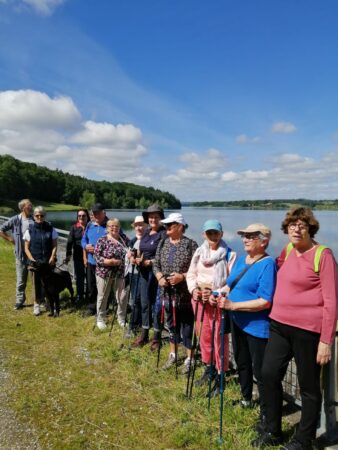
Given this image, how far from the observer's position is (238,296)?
299 cm

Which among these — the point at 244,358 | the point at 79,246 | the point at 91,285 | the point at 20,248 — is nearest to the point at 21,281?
the point at 20,248

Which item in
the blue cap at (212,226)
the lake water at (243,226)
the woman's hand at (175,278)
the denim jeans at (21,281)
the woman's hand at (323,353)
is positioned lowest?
the lake water at (243,226)

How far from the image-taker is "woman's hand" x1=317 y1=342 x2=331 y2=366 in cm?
233

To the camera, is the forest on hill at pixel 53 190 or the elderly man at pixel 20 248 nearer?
the elderly man at pixel 20 248

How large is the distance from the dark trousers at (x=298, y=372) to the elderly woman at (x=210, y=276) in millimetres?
771

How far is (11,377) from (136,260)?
1982mm

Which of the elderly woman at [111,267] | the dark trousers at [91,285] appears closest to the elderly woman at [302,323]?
the elderly woman at [111,267]

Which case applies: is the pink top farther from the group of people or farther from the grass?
the grass

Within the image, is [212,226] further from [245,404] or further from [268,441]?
[268,441]

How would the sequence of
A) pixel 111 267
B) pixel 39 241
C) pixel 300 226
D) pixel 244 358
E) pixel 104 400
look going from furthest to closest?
pixel 39 241 → pixel 111 267 → pixel 104 400 → pixel 244 358 → pixel 300 226

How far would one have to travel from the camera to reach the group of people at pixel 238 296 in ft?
8.00

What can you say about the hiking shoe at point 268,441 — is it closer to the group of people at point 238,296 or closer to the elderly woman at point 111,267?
the group of people at point 238,296

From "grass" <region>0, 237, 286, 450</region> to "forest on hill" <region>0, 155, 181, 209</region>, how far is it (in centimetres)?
8035

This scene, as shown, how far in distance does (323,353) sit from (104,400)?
2.20m
